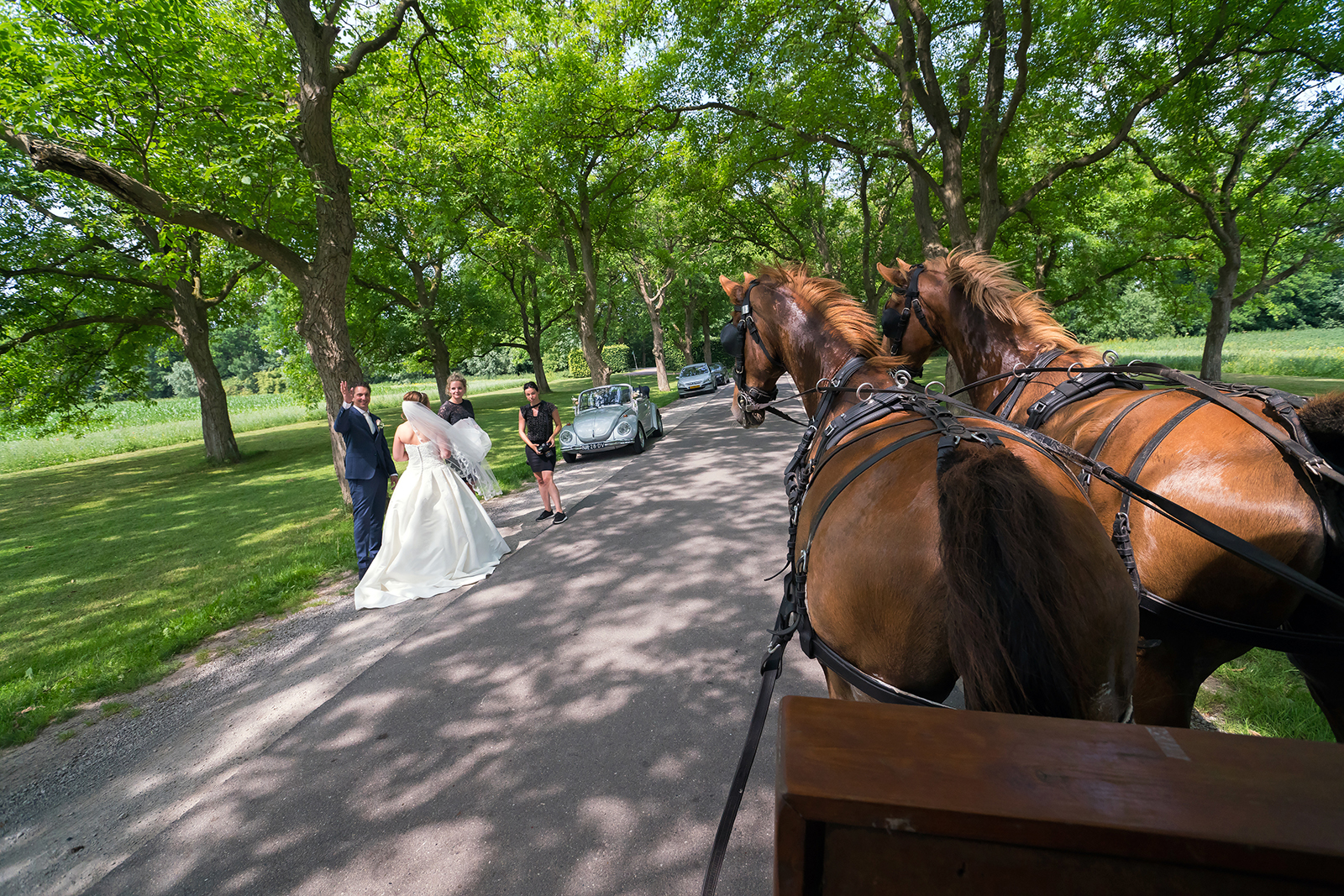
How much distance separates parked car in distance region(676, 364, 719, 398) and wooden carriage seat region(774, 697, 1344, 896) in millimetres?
27261

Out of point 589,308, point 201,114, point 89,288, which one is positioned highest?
point 201,114

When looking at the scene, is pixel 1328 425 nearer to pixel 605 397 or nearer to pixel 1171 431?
pixel 1171 431

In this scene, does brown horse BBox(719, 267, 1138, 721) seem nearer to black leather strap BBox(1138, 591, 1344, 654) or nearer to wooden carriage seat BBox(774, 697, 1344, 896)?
wooden carriage seat BBox(774, 697, 1344, 896)

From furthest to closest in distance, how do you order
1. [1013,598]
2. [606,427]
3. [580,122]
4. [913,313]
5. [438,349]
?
[438,349] → [580,122] → [606,427] → [913,313] → [1013,598]

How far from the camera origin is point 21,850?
291 centimetres

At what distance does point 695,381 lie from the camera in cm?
2842

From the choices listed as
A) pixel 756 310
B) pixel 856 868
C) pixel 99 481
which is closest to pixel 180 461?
pixel 99 481

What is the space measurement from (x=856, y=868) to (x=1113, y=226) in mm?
24757

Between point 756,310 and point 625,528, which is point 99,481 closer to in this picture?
point 625,528

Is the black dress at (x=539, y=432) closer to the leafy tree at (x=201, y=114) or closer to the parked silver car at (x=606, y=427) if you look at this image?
the leafy tree at (x=201, y=114)

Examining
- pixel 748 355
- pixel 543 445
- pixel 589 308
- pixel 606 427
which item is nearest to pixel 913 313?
pixel 748 355

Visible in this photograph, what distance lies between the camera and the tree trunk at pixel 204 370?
1734 centimetres

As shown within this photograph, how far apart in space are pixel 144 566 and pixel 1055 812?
11.0 meters

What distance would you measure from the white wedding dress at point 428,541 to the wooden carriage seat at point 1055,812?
5799 mm
